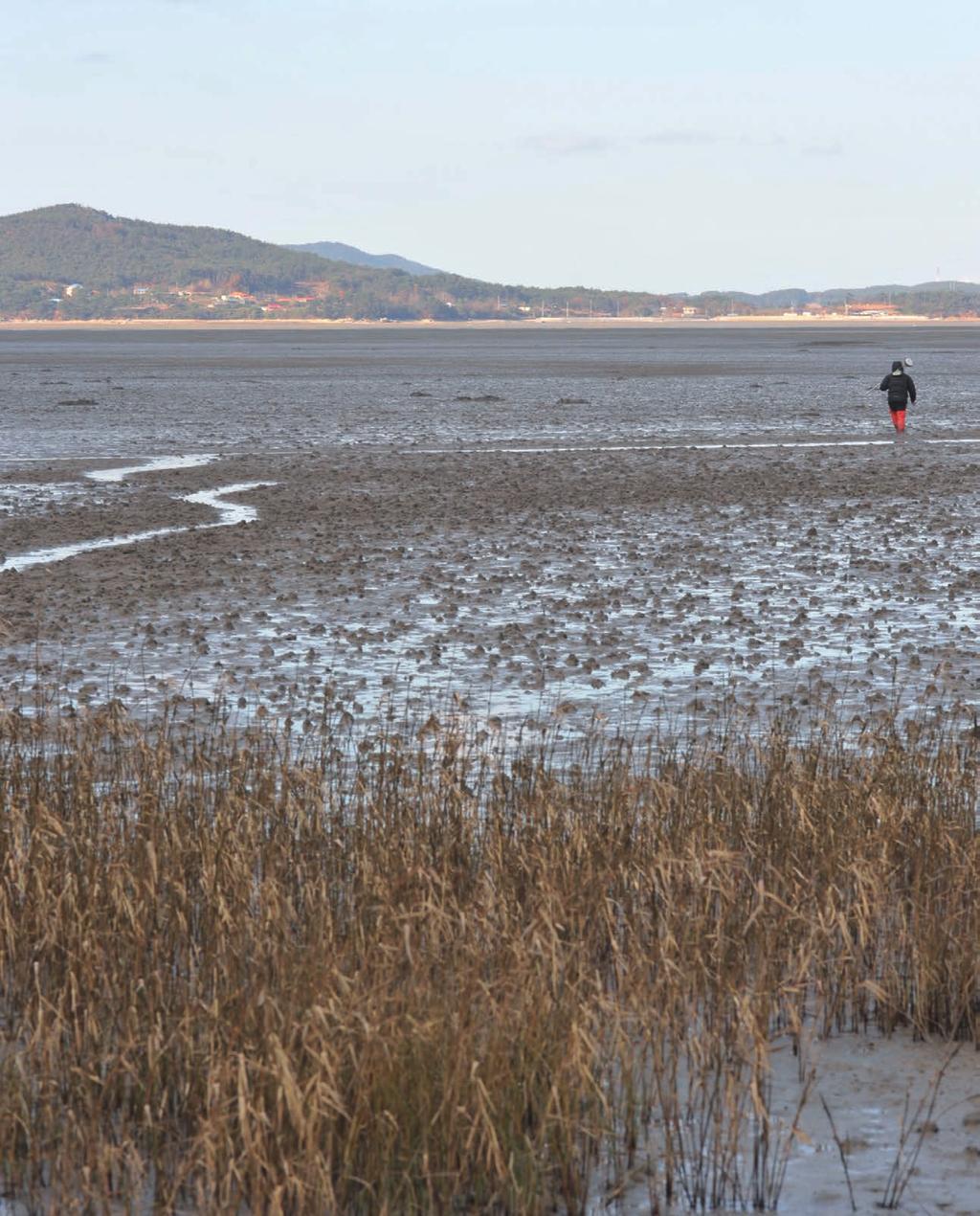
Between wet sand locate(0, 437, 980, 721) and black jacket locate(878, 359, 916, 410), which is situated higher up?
black jacket locate(878, 359, 916, 410)

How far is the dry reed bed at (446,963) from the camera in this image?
5656 mm

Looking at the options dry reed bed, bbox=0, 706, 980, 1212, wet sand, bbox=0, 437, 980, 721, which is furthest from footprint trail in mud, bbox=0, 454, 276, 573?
dry reed bed, bbox=0, 706, 980, 1212

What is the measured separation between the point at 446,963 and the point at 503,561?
48.3 ft

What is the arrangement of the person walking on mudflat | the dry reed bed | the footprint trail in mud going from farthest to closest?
the person walking on mudflat < the footprint trail in mud < the dry reed bed

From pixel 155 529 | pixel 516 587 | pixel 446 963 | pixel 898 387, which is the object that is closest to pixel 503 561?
pixel 516 587

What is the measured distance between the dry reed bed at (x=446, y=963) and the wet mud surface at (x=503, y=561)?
265cm

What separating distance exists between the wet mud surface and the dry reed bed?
2.65 metres

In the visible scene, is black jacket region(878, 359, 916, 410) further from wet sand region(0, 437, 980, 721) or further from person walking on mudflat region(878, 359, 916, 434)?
wet sand region(0, 437, 980, 721)

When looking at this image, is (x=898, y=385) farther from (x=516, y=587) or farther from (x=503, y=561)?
(x=516, y=587)

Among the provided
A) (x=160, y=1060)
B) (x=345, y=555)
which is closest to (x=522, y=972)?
(x=160, y=1060)

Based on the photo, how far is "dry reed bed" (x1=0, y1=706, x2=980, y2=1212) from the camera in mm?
5656

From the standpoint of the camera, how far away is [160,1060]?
6191 mm

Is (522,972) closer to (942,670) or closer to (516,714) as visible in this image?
(516,714)

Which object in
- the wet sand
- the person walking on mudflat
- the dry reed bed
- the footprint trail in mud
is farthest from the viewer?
the person walking on mudflat
